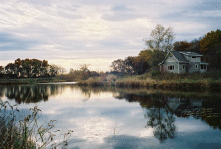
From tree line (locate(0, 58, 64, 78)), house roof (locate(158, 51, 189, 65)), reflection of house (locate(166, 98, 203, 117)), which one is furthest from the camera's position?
tree line (locate(0, 58, 64, 78))

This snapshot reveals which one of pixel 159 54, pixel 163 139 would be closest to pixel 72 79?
pixel 159 54

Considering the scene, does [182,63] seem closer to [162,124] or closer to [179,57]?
[179,57]

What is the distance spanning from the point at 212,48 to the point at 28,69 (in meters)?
59.4

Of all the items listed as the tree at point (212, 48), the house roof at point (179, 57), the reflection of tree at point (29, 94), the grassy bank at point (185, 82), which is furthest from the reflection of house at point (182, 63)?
the reflection of tree at point (29, 94)

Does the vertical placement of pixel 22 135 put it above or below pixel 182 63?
below

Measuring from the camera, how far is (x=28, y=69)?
221 feet

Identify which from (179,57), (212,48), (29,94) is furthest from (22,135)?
(212,48)

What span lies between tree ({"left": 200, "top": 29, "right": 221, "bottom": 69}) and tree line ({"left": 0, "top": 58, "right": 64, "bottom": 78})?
1907 inches

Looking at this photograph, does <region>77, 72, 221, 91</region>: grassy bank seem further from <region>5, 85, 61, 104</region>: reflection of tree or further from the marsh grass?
the marsh grass

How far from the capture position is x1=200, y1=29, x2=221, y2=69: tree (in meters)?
45.8

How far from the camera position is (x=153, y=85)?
85.5 ft

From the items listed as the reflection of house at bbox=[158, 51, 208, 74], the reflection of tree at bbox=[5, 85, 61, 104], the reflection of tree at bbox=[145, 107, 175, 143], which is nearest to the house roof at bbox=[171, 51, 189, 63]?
the reflection of house at bbox=[158, 51, 208, 74]

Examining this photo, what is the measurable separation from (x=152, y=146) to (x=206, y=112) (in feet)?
17.4

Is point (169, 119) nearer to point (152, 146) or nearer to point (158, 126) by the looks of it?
point (158, 126)
